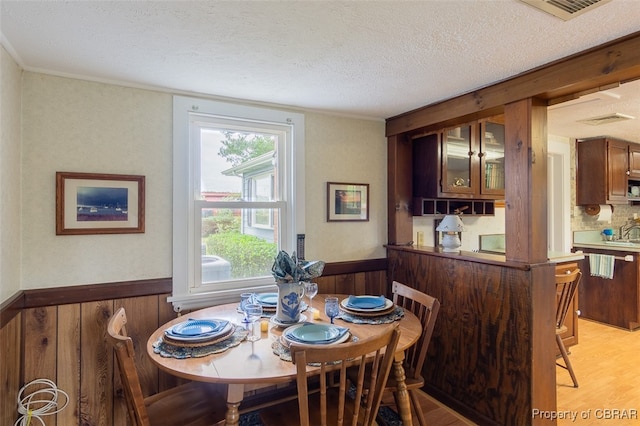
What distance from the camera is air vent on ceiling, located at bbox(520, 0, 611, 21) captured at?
1.35 metres

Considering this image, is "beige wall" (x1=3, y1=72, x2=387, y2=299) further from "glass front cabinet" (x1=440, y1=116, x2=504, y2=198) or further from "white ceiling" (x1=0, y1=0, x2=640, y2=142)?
"glass front cabinet" (x1=440, y1=116, x2=504, y2=198)

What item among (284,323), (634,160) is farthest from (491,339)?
(634,160)

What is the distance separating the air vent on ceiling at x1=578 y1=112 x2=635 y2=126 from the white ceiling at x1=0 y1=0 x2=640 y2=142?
1.77m

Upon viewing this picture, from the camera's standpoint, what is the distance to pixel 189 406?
1.65 metres

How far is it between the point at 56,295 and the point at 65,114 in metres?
1.07

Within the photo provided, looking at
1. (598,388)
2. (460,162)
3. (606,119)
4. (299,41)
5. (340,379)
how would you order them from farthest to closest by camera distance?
(606,119), (460,162), (598,388), (299,41), (340,379)

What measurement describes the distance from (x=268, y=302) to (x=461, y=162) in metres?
2.14

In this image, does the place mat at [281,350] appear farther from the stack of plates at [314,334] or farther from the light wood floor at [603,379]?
the light wood floor at [603,379]

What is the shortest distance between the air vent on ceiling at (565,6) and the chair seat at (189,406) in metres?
2.20

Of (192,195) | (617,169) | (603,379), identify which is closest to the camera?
(192,195)

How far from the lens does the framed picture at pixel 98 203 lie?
2.03 meters

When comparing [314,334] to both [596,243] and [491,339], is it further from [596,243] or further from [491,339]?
[596,243]

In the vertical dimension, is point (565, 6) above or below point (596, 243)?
above
